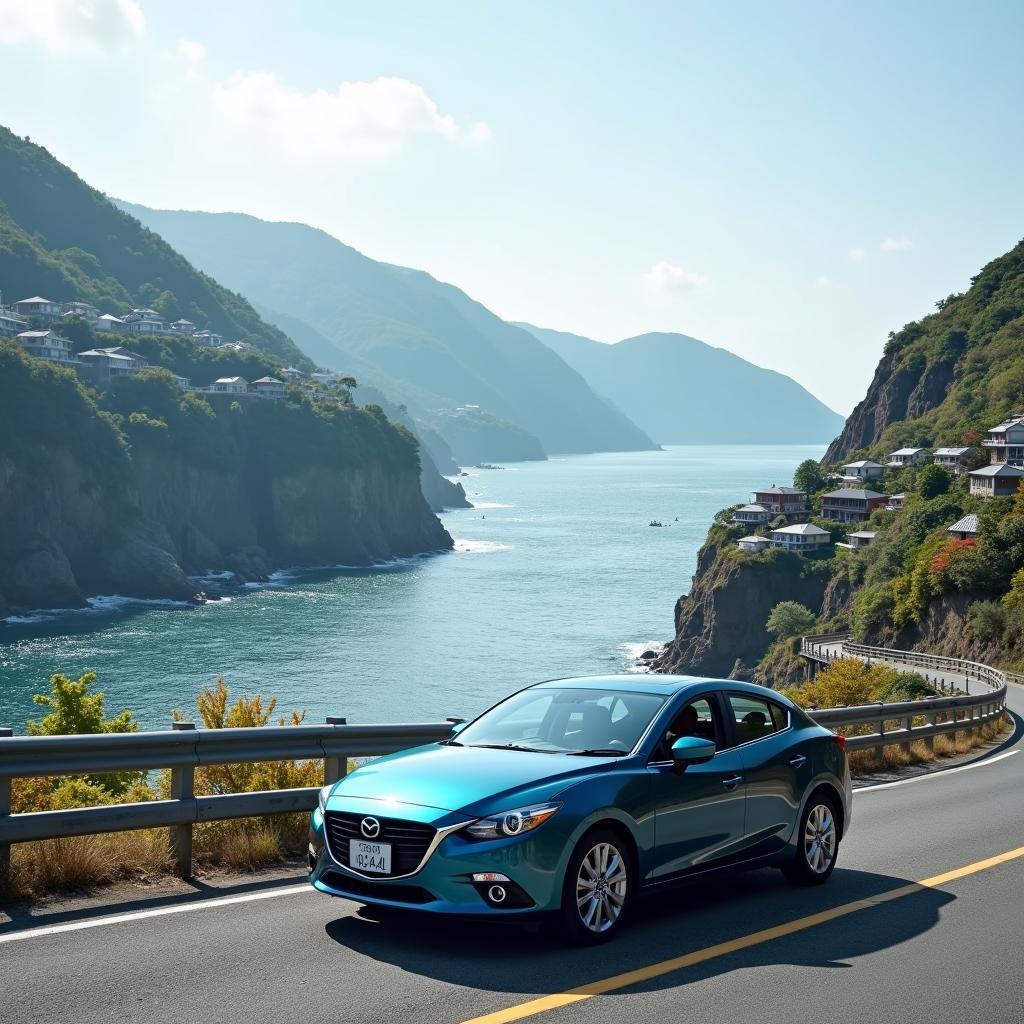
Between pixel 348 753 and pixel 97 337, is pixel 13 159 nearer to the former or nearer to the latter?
pixel 97 337

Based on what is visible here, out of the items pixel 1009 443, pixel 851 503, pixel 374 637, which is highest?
pixel 1009 443

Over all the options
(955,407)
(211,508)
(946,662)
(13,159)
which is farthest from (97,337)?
(946,662)

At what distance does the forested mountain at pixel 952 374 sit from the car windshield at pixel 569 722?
9650cm

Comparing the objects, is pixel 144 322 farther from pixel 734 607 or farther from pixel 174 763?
pixel 174 763

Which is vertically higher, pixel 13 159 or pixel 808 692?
pixel 13 159

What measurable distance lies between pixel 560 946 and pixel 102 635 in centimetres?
8198

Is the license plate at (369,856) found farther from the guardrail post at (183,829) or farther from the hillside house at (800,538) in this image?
the hillside house at (800,538)

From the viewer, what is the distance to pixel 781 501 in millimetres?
106562

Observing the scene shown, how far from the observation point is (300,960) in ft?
22.7

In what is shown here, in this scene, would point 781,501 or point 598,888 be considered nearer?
point 598,888

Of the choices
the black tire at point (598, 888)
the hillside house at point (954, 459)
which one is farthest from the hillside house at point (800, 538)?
the black tire at point (598, 888)

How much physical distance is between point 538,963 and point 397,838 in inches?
40.7

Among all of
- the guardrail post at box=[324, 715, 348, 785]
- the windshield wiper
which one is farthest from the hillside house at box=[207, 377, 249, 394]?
the windshield wiper

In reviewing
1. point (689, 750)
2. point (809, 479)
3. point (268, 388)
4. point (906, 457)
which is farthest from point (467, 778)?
point (268, 388)
